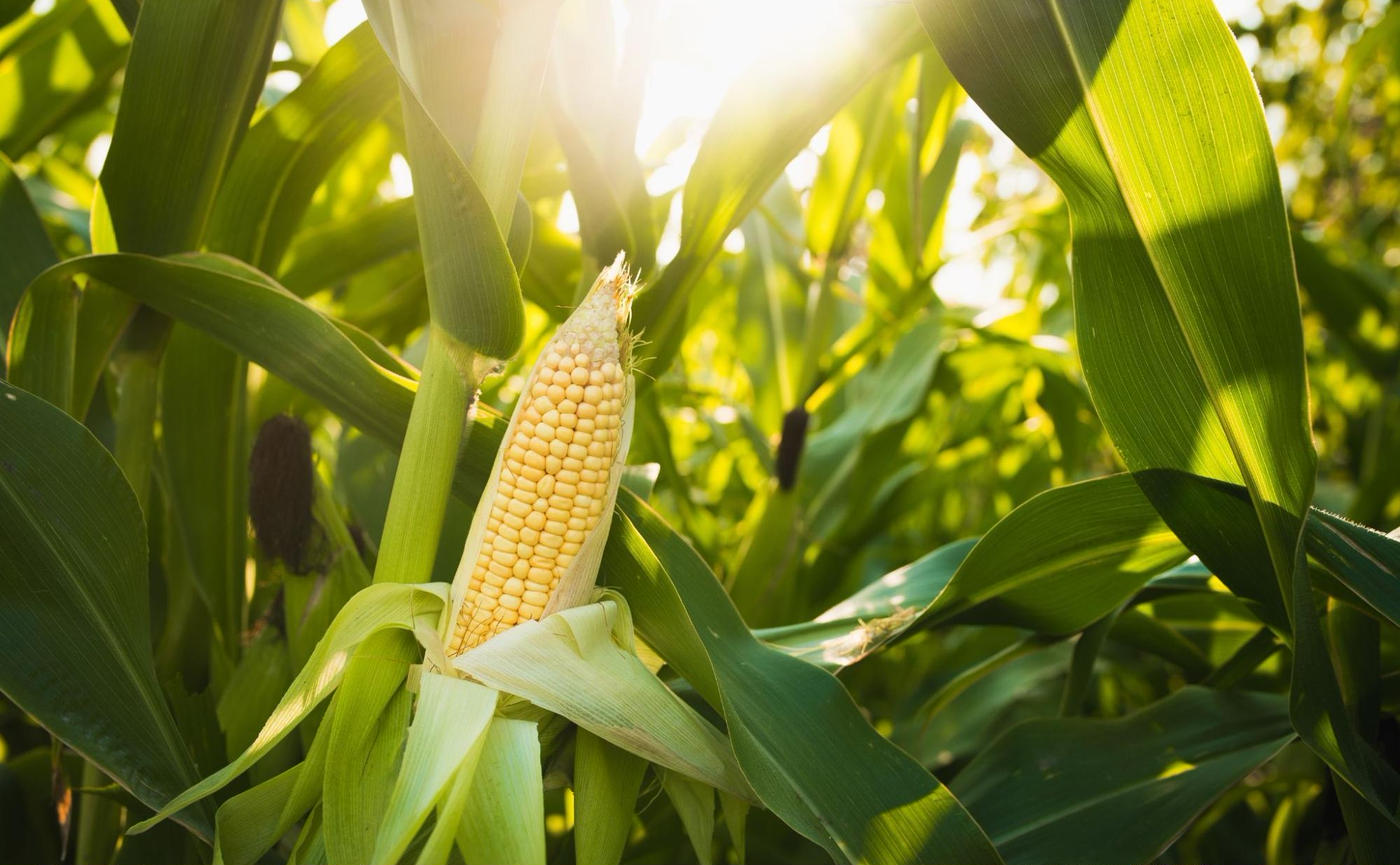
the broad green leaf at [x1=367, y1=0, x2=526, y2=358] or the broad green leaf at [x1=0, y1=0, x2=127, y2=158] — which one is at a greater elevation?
the broad green leaf at [x1=0, y1=0, x2=127, y2=158]

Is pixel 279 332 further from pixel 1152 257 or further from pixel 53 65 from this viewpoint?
pixel 53 65

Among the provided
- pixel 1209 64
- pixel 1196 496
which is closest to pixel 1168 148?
pixel 1209 64

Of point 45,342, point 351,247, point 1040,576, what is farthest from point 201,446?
point 1040,576

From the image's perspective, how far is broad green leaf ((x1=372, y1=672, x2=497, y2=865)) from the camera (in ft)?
1.52

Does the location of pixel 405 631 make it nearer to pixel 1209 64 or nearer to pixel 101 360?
pixel 101 360

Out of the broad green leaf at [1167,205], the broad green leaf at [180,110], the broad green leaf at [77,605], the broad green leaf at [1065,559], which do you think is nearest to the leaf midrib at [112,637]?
the broad green leaf at [77,605]

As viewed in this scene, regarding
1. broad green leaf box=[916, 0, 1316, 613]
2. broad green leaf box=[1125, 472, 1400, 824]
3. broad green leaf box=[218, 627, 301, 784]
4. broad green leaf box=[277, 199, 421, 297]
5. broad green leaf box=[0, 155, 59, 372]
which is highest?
broad green leaf box=[0, 155, 59, 372]

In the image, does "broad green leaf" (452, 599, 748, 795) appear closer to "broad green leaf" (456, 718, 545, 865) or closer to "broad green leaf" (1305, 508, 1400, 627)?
"broad green leaf" (456, 718, 545, 865)

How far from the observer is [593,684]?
1.73ft

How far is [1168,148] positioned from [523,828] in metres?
0.55

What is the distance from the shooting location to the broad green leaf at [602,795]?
552 millimetres

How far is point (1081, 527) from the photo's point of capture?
731 mm

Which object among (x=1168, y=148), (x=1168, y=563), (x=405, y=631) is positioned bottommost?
(x=1168, y=563)

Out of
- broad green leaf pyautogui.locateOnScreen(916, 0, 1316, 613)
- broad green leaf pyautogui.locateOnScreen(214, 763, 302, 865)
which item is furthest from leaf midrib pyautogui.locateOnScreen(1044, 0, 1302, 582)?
broad green leaf pyautogui.locateOnScreen(214, 763, 302, 865)
